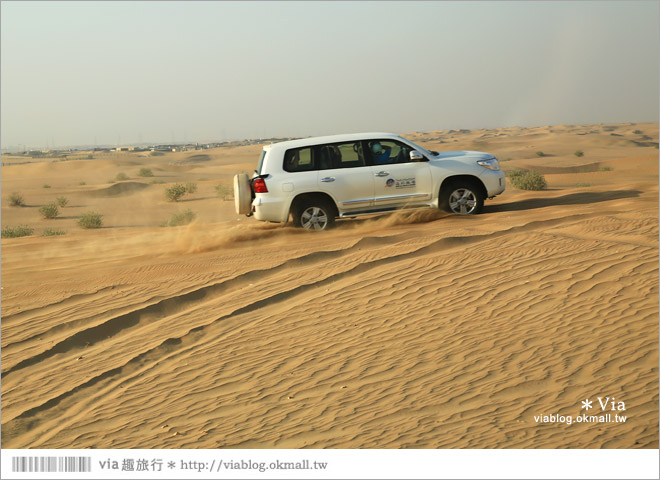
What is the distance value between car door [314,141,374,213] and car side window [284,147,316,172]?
5.5 inches

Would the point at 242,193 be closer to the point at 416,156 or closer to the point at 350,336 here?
the point at 416,156

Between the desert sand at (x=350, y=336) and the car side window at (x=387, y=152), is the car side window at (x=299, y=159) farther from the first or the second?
the desert sand at (x=350, y=336)

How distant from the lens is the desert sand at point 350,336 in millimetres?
5754

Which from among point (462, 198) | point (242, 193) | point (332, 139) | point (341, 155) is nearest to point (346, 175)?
point (341, 155)

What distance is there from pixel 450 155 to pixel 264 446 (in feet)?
26.8

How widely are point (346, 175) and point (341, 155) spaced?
1.27ft

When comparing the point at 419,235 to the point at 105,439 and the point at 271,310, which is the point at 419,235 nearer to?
the point at 271,310

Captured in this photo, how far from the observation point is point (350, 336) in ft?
25.0

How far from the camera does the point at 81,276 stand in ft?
35.9

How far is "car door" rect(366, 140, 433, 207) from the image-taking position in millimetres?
12023

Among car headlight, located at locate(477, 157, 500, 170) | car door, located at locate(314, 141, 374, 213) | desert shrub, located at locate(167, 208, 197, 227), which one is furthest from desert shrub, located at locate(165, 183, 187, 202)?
car headlight, located at locate(477, 157, 500, 170)

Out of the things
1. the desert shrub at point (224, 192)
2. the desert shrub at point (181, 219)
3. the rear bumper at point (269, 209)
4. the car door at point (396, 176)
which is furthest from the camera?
the desert shrub at point (224, 192)

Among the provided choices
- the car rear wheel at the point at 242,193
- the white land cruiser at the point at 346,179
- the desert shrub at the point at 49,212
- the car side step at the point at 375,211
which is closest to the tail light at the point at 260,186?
the white land cruiser at the point at 346,179

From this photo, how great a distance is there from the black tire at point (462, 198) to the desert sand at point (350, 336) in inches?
16.8
